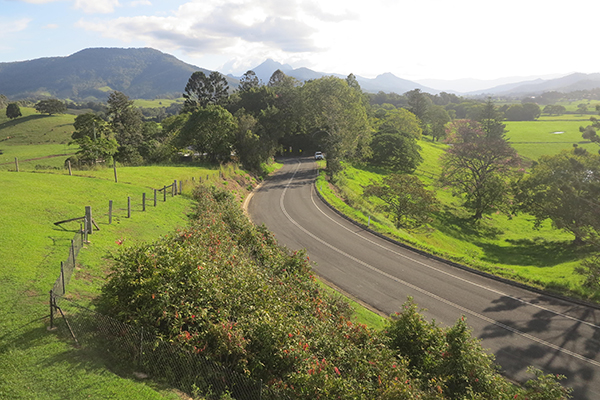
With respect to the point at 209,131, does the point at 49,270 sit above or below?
below

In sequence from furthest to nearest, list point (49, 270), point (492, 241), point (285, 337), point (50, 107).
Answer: point (50, 107) → point (492, 241) → point (49, 270) → point (285, 337)

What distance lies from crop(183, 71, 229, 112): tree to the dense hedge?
254 feet

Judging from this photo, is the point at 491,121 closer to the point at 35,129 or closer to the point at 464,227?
the point at 464,227

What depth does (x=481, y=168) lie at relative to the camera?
46.1m

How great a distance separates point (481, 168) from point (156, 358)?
4863 cm

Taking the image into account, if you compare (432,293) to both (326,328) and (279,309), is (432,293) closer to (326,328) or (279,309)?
(326,328)

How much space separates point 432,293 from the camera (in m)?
19.8

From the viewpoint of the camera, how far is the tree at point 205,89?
82125 millimetres

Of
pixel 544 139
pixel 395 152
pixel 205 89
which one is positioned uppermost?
pixel 205 89

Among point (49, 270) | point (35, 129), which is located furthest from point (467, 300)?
point (35, 129)

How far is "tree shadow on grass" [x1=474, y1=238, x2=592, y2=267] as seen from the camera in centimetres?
3050

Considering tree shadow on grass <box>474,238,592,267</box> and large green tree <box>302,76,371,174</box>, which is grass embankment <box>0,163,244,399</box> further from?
tree shadow on grass <box>474,238,592,267</box>

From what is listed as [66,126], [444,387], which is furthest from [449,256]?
[66,126]

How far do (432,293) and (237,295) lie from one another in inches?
545
